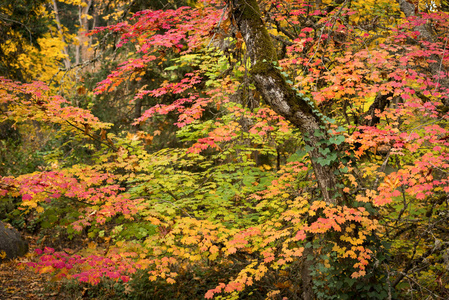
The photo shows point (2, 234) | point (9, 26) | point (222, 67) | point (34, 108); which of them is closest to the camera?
point (34, 108)

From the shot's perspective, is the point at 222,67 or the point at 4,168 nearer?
the point at 222,67

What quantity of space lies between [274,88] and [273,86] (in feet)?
0.10

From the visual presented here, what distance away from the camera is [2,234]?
28.2 feet

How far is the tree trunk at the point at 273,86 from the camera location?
4090 millimetres

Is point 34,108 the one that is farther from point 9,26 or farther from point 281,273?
point 9,26

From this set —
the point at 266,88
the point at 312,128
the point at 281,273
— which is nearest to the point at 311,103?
the point at 312,128

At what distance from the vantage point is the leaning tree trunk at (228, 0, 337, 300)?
4090 mm

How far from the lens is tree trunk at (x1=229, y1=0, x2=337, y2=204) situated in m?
4.09

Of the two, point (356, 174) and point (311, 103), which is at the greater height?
point (311, 103)

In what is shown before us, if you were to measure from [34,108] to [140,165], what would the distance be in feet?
6.32

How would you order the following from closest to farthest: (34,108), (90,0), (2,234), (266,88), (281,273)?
1. (266,88)
2. (34,108)
3. (281,273)
4. (2,234)
5. (90,0)

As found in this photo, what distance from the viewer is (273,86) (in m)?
4.09

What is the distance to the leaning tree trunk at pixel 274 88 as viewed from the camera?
161 inches

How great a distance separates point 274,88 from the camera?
410cm
